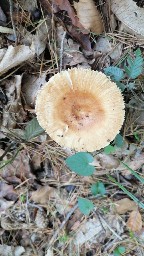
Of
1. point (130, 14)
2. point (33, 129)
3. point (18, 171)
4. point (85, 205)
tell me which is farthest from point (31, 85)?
point (85, 205)

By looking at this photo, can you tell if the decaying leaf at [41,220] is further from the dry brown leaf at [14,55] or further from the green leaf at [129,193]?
the dry brown leaf at [14,55]

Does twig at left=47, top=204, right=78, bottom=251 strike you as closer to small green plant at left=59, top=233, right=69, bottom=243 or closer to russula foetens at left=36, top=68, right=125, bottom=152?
small green plant at left=59, top=233, right=69, bottom=243

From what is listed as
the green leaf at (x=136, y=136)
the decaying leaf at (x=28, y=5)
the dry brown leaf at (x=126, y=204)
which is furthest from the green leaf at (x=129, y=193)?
the decaying leaf at (x=28, y=5)

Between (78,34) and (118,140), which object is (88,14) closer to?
(78,34)

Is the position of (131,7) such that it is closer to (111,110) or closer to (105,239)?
(111,110)

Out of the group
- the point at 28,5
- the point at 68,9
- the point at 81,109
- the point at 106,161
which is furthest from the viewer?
the point at 106,161
